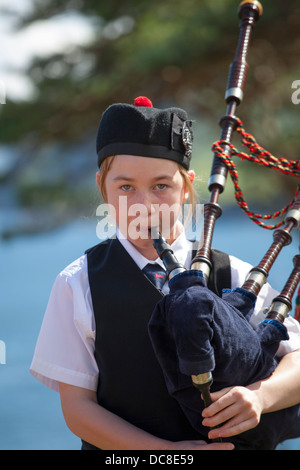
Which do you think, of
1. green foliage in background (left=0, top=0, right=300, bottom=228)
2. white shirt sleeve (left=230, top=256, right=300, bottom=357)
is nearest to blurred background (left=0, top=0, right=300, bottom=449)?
green foliage in background (left=0, top=0, right=300, bottom=228)

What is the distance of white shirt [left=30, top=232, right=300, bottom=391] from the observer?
1.02 metres

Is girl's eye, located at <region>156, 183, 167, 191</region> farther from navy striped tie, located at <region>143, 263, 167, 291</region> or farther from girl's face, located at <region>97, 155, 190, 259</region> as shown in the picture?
navy striped tie, located at <region>143, 263, 167, 291</region>

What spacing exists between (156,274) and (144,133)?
239mm

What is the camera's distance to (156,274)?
41.7 inches

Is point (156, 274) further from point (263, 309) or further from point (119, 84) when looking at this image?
point (119, 84)

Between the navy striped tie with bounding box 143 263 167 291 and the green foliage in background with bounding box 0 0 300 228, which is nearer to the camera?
the navy striped tie with bounding box 143 263 167 291

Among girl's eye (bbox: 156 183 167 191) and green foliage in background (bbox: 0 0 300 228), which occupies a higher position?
green foliage in background (bbox: 0 0 300 228)

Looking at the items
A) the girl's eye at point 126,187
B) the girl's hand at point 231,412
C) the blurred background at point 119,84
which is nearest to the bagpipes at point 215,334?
the girl's hand at point 231,412

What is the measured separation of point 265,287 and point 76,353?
1.13ft

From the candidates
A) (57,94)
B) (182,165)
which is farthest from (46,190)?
(182,165)

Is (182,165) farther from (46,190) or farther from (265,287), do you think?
(46,190)

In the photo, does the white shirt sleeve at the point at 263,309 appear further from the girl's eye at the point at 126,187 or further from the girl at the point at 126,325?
the girl's eye at the point at 126,187

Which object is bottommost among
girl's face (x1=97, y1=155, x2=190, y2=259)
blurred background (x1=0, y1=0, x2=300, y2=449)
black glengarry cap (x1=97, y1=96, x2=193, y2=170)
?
girl's face (x1=97, y1=155, x2=190, y2=259)

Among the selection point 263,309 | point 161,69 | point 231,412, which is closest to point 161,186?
point 263,309
